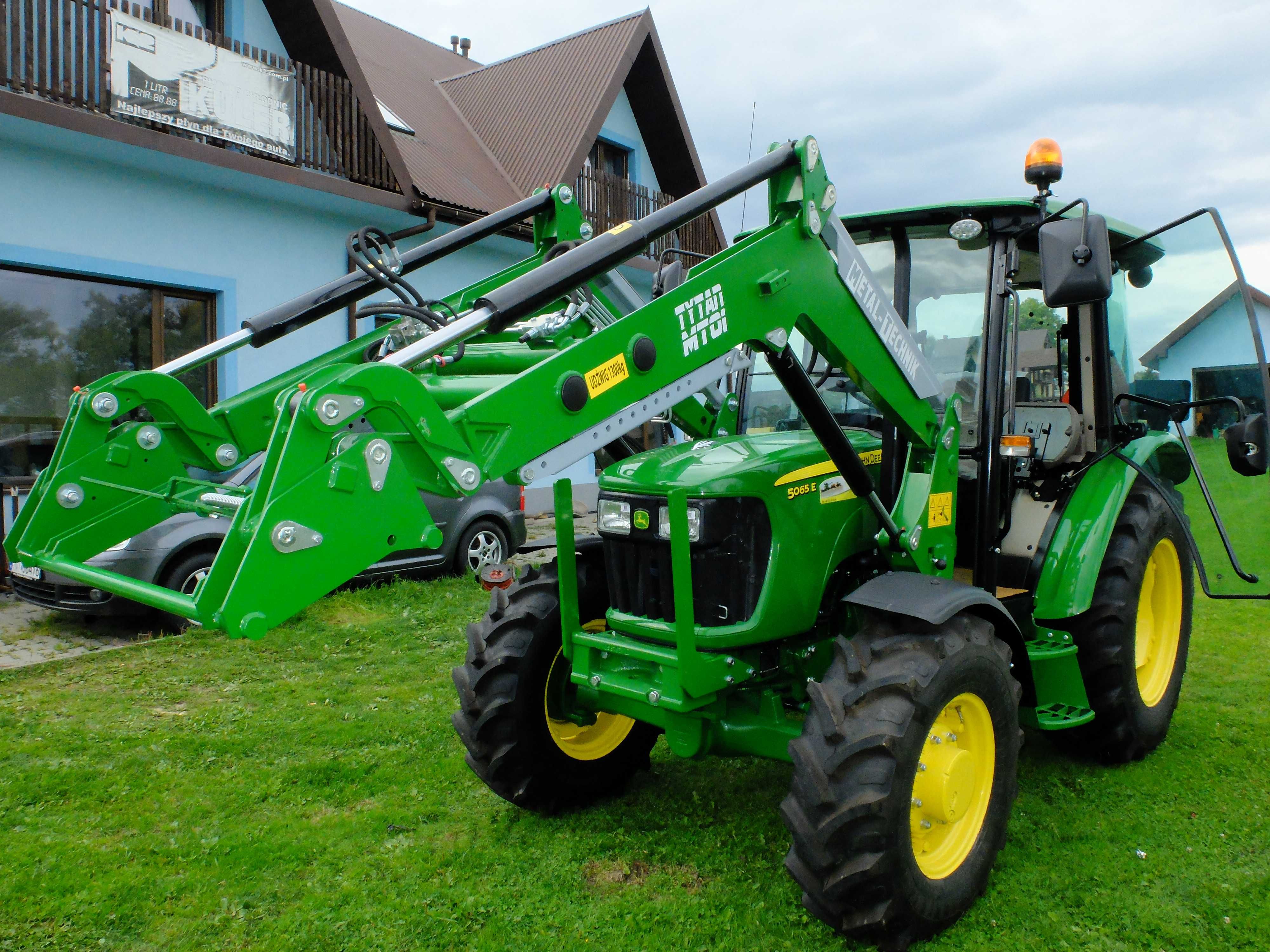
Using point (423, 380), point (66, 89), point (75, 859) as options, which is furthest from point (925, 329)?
point (66, 89)

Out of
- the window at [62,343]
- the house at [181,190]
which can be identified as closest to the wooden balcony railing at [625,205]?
the house at [181,190]

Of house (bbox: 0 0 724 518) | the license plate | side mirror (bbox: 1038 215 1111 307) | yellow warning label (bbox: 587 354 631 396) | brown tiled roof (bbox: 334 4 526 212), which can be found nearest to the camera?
yellow warning label (bbox: 587 354 631 396)

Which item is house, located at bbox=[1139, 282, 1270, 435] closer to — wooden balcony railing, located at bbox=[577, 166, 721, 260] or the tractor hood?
the tractor hood

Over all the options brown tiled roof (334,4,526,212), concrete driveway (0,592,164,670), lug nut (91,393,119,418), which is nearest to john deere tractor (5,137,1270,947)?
lug nut (91,393,119,418)

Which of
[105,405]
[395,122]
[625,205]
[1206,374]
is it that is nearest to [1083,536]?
[1206,374]

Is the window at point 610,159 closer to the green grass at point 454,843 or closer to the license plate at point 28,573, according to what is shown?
the license plate at point 28,573

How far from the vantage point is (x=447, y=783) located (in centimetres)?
430

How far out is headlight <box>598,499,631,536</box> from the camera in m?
3.52

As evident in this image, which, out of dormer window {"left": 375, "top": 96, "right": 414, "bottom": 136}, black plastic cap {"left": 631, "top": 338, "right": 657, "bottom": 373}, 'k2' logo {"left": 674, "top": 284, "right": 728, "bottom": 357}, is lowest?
black plastic cap {"left": 631, "top": 338, "right": 657, "bottom": 373}

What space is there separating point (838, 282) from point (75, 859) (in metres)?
3.38

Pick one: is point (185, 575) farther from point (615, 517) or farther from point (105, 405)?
point (615, 517)

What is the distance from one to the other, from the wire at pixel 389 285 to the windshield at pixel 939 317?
1679 millimetres

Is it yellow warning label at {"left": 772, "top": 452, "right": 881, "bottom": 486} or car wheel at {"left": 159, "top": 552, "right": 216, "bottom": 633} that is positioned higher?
yellow warning label at {"left": 772, "top": 452, "right": 881, "bottom": 486}

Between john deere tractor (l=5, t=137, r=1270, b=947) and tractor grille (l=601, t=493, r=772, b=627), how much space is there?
11 millimetres
